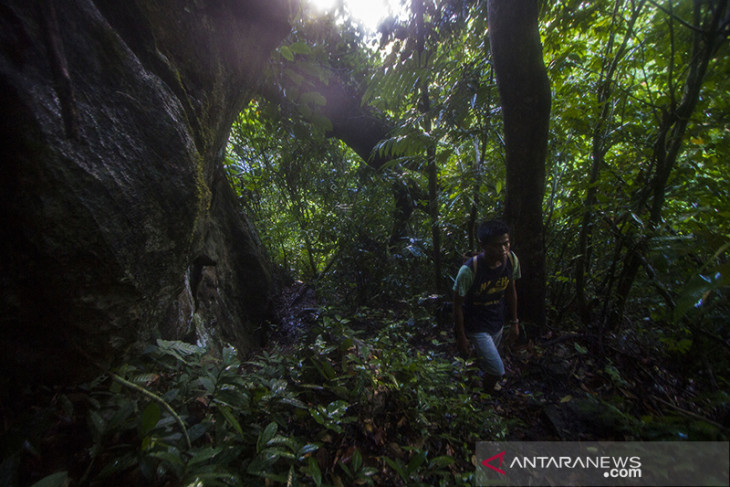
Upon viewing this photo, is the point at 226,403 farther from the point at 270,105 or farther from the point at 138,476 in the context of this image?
the point at 270,105

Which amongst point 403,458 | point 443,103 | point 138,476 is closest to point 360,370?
point 403,458

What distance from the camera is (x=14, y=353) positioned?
1.17 m

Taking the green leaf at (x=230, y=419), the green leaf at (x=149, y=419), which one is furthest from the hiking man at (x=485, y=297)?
the green leaf at (x=149, y=419)

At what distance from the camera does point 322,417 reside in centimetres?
151

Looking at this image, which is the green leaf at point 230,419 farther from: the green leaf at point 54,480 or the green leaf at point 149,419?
the green leaf at point 54,480

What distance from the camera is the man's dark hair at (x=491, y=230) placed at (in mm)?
2428

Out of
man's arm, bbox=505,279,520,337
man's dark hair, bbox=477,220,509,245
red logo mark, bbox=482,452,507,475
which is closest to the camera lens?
red logo mark, bbox=482,452,507,475

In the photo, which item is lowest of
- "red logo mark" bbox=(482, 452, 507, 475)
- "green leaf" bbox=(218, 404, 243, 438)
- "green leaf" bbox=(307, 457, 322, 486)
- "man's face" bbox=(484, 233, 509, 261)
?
"red logo mark" bbox=(482, 452, 507, 475)

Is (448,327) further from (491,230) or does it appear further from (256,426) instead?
(256,426)

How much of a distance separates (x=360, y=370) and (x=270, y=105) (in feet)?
8.39

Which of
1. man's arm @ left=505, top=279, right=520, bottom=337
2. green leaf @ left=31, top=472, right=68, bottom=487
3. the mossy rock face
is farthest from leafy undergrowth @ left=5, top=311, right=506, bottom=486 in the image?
man's arm @ left=505, top=279, right=520, bottom=337

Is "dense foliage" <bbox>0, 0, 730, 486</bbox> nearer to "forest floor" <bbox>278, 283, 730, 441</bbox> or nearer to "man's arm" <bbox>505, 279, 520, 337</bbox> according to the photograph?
"forest floor" <bbox>278, 283, 730, 441</bbox>

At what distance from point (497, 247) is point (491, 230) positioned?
0.16 m

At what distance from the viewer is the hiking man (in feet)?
8.29
